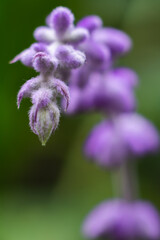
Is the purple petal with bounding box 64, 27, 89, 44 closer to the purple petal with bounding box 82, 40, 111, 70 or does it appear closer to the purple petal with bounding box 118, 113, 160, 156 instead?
the purple petal with bounding box 82, 40, 111, 70

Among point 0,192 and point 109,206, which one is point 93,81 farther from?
point 0,192

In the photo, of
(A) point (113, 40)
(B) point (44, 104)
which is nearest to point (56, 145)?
(A) point (113, 40)

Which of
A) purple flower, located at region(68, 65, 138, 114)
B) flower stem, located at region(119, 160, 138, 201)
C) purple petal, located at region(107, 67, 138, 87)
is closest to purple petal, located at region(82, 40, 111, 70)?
purple flower, located at region(68, 65, 138, 114)

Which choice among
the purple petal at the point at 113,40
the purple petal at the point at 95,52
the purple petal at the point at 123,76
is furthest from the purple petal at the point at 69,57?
the purple petal at the point at 123,76

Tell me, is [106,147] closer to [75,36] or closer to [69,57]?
[75,36]

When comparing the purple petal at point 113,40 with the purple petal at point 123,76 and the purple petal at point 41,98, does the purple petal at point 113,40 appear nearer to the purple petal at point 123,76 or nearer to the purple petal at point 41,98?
the purple petal at point 123,76

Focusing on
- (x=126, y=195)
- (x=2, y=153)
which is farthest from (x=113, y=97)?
(x=2, y=153)
